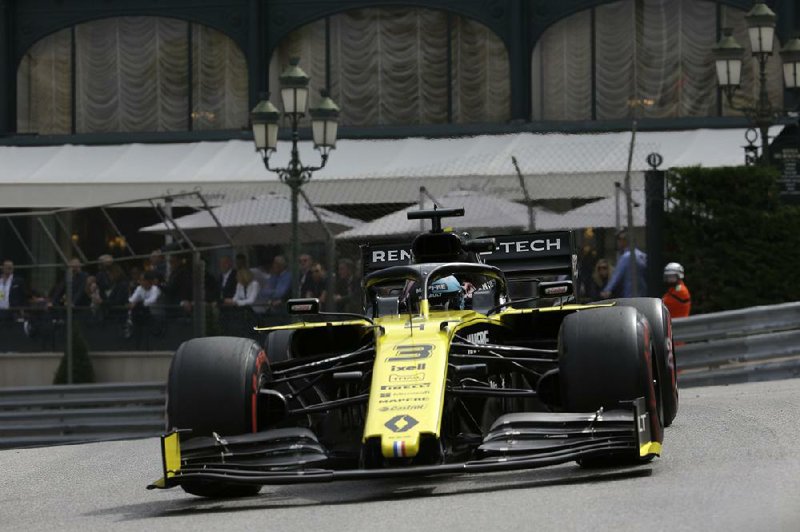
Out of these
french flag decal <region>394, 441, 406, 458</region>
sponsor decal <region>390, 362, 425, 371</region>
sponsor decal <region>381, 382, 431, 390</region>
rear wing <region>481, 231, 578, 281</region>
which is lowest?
french flag decal <region>394, 441, 406, 458</region>

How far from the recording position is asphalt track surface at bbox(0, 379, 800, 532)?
8656mm

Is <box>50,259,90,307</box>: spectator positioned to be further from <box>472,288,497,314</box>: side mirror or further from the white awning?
<box>472,288,497,314</box>: side mirror

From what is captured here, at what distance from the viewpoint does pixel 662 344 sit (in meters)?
12.1

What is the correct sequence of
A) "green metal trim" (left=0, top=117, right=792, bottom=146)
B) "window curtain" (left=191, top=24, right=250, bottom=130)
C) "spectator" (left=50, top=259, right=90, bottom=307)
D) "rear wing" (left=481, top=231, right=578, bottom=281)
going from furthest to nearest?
"window curtain" (left=191, top=24, right=250, bottom=130) → "green metal trim" (left=0, top=117, right=792, bottom=146) → "spectator" (left=50, top=259, right=90, bottom=307) → "rear wing" (left=481, top=231, right=578, bottom=281)

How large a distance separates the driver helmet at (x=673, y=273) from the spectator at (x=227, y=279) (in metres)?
5.02

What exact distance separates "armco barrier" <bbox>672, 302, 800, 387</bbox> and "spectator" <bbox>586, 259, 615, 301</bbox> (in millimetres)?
1540

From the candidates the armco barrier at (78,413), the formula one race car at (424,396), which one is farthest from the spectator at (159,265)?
the formula one race car at (424,396)

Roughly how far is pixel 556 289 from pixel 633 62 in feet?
74.1

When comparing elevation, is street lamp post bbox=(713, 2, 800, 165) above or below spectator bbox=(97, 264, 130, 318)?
above

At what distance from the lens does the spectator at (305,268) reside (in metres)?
21.3

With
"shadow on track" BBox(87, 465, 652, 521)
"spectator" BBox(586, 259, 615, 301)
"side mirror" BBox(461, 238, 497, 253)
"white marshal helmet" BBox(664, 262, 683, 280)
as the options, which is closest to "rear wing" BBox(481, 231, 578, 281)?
"side mirror" BBox(461, 238, 497, 253)

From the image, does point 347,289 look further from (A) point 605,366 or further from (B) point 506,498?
(B) point 506,498

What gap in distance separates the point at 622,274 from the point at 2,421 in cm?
692

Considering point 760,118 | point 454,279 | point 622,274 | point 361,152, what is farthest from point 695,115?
point 454,279
